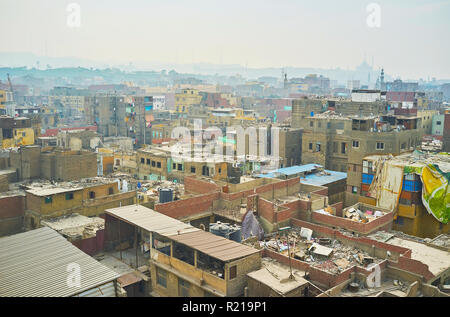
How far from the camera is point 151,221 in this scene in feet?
38.0

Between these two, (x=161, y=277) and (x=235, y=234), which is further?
(x=235, y=234)

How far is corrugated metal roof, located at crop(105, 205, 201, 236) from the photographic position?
10.9 meters

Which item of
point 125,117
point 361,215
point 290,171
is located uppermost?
point 125,117

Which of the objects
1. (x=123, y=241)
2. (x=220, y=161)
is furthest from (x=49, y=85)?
(x=123, y=241)

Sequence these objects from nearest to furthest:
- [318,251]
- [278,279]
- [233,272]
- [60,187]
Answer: [233,272] < [278,279] < [318,251] < [60,187]

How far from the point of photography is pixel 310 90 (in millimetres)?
94312

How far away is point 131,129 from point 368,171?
27.9 metres

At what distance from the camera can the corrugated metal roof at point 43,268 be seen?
7.82m

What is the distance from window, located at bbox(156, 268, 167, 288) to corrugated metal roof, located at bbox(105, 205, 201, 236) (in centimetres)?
94

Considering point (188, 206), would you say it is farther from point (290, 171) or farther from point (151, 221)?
point (290, 171)

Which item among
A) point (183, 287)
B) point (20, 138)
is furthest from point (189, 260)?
point (20, 138)

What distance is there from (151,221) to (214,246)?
250 cm

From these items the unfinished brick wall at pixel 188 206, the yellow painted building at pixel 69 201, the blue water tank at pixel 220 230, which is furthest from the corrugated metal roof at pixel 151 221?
the yellow painted building at pixel 69 201

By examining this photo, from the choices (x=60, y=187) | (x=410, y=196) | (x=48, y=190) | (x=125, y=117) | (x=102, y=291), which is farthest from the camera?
(x=125, y=117)
